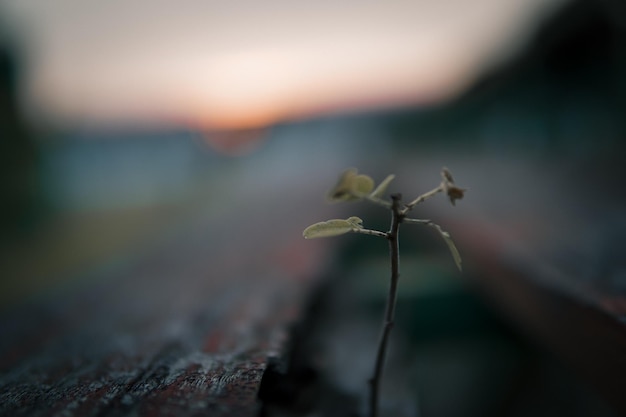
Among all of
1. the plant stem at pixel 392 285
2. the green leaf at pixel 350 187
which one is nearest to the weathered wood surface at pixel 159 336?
the plant stem at pixel 392 285

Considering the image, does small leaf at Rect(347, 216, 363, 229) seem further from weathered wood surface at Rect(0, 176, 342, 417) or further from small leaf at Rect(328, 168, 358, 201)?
weathered wood surface at Rect(0, 176, 342, 417)

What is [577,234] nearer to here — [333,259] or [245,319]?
[333,259]

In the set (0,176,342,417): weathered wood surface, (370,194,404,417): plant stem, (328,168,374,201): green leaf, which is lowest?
(0,176,342,417): weathered wood surface

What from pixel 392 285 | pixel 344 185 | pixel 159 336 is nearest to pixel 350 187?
pixel 344 185

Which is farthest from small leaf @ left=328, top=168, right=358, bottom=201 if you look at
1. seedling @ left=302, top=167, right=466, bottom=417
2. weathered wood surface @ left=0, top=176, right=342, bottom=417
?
weathered wood surface @ left=0, top=176, right=342, bottom=417

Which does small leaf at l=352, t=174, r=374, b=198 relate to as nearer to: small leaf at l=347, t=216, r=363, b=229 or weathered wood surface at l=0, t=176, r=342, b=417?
small leaf at l=347, t=216, r=363, b=229

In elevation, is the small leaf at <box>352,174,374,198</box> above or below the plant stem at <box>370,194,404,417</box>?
above

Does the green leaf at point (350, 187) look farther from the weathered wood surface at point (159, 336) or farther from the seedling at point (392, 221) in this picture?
the weathered wood surface at point (159, 336)
